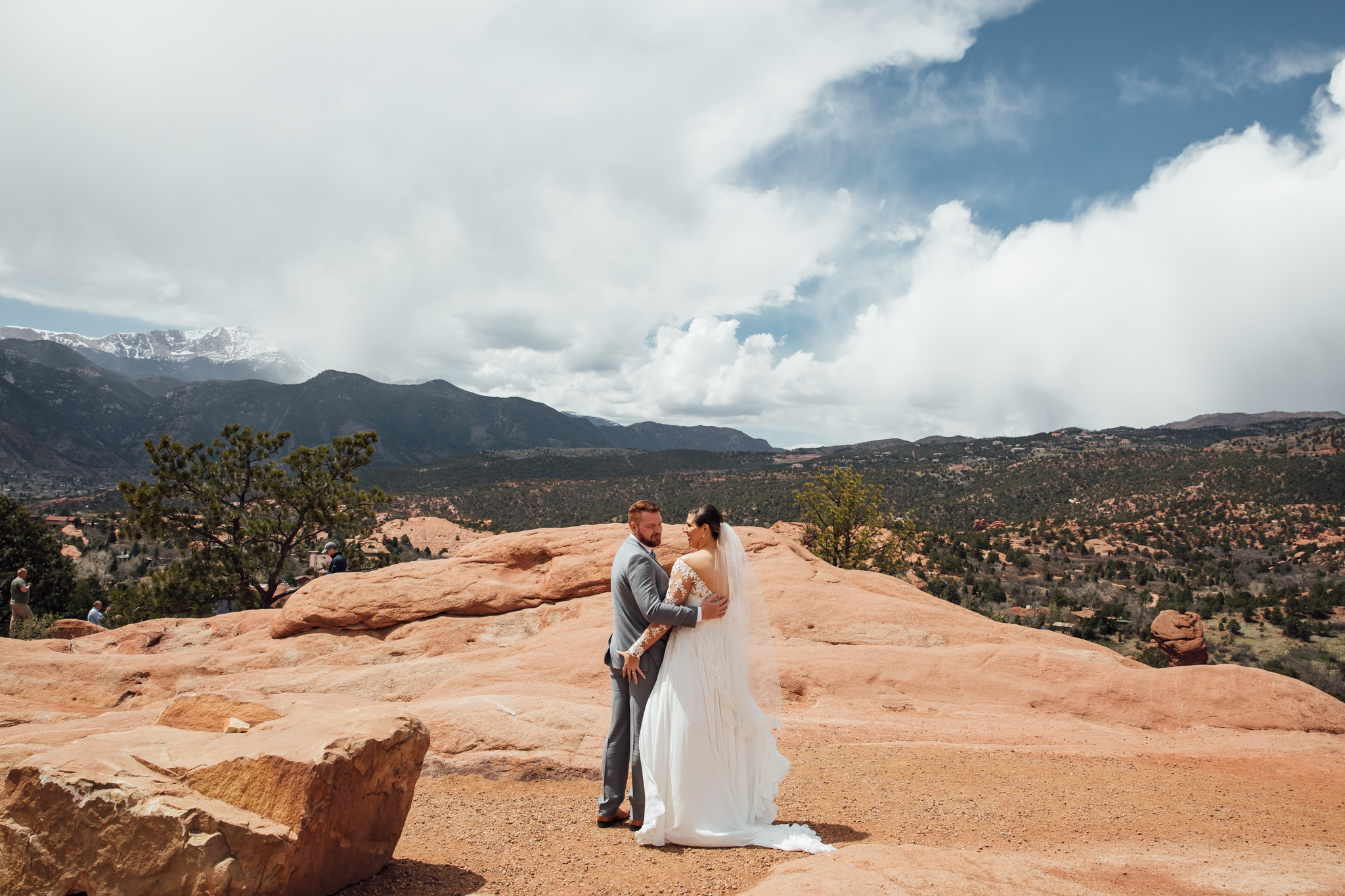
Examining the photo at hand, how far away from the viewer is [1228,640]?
93.6 feet

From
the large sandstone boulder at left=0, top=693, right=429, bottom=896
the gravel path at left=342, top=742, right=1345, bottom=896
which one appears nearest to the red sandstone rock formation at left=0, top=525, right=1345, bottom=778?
the gravel path at left=342, top=742, right=1345, bottom=896

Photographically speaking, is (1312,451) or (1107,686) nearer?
(1107,686)

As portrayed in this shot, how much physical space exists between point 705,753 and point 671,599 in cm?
123

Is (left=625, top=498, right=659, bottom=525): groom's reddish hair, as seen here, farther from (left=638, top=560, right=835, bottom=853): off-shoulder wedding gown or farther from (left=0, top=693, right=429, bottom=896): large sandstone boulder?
(left=0, top=693, right=429, bottom=896): large sandstone boulder

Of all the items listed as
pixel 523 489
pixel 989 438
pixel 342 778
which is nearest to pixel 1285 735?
pixel 342 778

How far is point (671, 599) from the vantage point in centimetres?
540

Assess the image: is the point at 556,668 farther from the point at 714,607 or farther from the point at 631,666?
the point at 714,607

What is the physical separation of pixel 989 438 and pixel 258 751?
14409 cm

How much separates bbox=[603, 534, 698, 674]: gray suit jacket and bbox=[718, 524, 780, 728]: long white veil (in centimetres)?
44

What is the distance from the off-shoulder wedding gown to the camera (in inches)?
205

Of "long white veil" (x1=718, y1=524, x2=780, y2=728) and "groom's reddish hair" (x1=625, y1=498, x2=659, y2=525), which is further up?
"groom's reddish hair" (x1=625, y1=498, x2=659, y2=525)

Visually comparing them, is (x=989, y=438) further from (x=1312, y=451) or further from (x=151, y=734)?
(x=151, y=734)

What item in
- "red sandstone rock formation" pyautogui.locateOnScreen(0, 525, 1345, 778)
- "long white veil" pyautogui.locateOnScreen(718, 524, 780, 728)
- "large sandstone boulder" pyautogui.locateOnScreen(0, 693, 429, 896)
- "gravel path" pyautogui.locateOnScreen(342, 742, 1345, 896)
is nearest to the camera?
"large sandstone boulder" pyautogui.locateOnScreen(0, 693, 429, 896)

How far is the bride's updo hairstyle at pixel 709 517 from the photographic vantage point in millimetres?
5477
